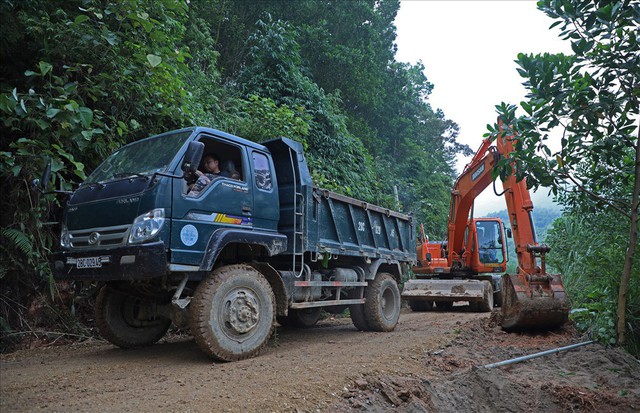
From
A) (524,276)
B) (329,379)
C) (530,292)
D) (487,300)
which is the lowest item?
(329,379)

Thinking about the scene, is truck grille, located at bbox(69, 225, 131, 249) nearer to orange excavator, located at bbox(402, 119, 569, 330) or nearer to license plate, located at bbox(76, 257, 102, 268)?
license plate, located at bbox(76, 257, 102, 268)

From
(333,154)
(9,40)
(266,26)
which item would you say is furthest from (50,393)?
(266,26)

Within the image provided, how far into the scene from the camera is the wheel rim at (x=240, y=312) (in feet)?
16.4

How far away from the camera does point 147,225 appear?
4.64m

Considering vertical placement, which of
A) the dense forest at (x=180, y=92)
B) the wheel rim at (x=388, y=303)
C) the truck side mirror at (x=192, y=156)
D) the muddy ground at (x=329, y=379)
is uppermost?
the dense forest at (x=180, y=92)

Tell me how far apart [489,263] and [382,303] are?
236 inches

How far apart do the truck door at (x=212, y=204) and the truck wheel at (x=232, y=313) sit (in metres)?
0.37

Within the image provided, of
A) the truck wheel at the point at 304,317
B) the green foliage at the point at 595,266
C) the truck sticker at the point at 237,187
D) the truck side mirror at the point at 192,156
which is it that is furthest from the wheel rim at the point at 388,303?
the truck side mirror at the point at 192,156

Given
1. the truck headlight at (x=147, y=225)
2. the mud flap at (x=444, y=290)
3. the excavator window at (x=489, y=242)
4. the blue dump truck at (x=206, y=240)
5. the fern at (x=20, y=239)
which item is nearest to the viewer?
the truck headlight at (x=147, y=225)

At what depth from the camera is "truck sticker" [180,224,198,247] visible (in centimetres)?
481

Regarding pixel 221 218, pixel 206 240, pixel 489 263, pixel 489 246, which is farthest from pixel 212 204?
pixel 489 246

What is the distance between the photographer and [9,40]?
659 cm

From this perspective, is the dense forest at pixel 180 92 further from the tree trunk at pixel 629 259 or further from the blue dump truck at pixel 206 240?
the tree trunk at pixel 629 259

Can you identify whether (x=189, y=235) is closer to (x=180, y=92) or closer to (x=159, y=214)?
(x=159, y=214)
